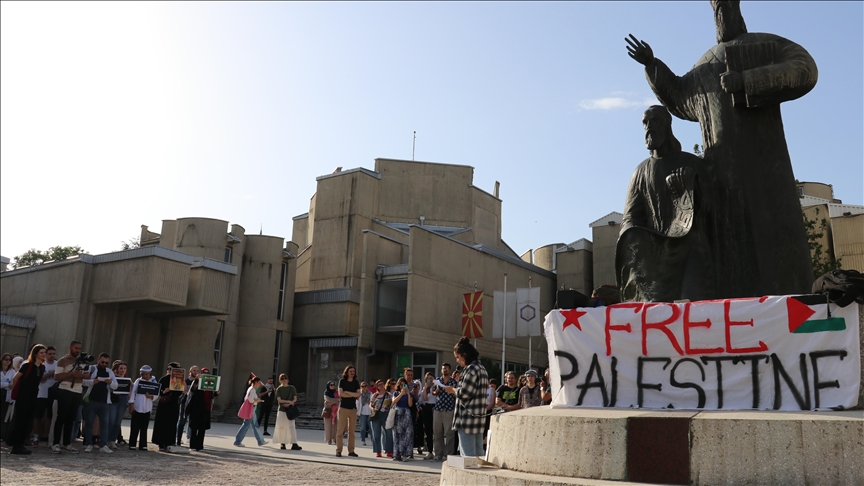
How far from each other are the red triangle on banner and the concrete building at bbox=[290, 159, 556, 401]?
89.5ft

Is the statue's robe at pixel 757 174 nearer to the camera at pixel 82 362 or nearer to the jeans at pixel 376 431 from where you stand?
the jeans at pixel 376 431

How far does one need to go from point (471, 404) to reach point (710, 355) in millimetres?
2525

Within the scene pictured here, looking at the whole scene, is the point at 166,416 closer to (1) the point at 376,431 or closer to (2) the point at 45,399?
(2) the point at 45,399

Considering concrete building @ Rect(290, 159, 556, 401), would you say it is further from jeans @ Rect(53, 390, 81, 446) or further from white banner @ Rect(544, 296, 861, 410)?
white banner @ Rect(544, 296, 861, 410)

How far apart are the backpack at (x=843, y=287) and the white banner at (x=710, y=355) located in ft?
0.39

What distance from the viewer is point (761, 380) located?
20.0 ft

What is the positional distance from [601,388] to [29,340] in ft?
104

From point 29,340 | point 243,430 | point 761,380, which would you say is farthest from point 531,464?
point 29,340

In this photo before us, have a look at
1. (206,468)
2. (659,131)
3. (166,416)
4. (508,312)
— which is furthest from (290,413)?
(508,312)

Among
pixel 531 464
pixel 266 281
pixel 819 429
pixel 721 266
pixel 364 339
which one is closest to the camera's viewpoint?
pixel 819 429

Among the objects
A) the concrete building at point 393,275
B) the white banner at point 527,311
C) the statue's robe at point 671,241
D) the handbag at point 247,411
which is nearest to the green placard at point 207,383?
the handbag at point 247,411

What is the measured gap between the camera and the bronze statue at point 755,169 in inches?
290

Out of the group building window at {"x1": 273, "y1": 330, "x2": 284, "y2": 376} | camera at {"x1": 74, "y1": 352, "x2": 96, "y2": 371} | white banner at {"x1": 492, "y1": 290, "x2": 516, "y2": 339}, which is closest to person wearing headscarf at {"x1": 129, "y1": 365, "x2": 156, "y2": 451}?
camera at {"x1": 74, "y1": 352, "x2": 96, "y2": 371}

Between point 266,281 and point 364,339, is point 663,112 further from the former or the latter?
point 266,281
